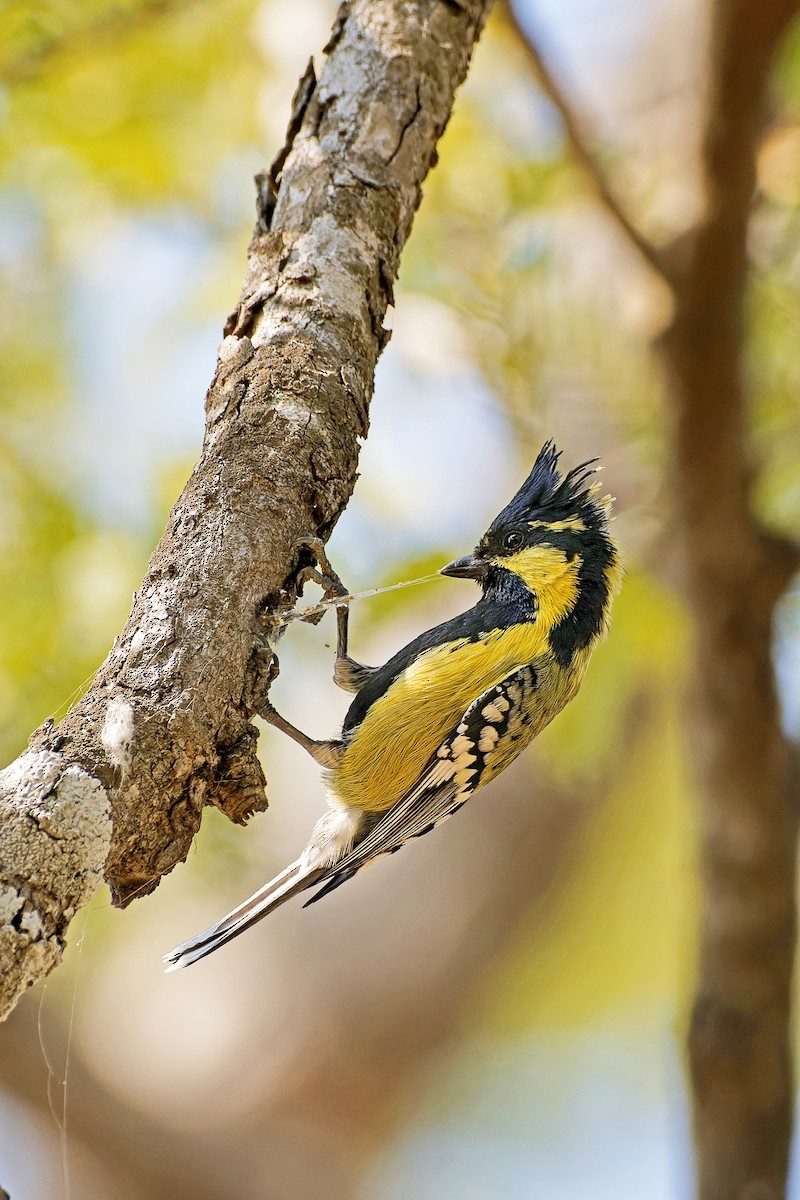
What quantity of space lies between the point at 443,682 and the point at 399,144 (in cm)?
163

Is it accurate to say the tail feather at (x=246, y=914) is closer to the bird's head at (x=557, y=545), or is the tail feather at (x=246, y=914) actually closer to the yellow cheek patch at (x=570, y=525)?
the bird's head at (x=557, y=545)

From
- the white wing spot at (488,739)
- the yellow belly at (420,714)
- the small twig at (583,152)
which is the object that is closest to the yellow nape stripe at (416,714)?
the yellow belly at (420,714)

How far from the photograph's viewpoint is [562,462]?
6.16 metres

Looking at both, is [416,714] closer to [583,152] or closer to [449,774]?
[449,774]

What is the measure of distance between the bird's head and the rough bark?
131cm

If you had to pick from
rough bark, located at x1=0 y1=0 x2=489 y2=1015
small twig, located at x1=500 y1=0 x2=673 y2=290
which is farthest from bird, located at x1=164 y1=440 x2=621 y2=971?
small twig, located at x1=500 y1=0 x2=673 y2=290

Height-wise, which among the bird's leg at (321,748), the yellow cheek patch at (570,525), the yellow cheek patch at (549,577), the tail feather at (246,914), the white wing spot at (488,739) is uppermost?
the yellow cheek patch at (570,525)

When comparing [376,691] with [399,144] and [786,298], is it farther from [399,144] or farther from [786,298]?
[786,298]

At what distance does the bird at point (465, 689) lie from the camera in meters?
3.62

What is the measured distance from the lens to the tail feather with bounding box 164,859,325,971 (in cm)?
340

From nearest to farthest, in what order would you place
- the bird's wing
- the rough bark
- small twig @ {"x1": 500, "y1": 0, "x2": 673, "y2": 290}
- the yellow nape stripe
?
the rough bark
the bird's wing
the yellow nape stripe
small twig @ {"x1": 500, "y1": 0, "x2": 673, "y2": 290}

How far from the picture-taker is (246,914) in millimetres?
3574

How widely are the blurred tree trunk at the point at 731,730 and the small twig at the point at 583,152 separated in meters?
0.02

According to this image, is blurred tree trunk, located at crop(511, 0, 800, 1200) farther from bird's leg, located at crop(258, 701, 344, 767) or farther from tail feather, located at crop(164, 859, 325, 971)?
tail feather, located at crop(164, 859, 325, 971)
